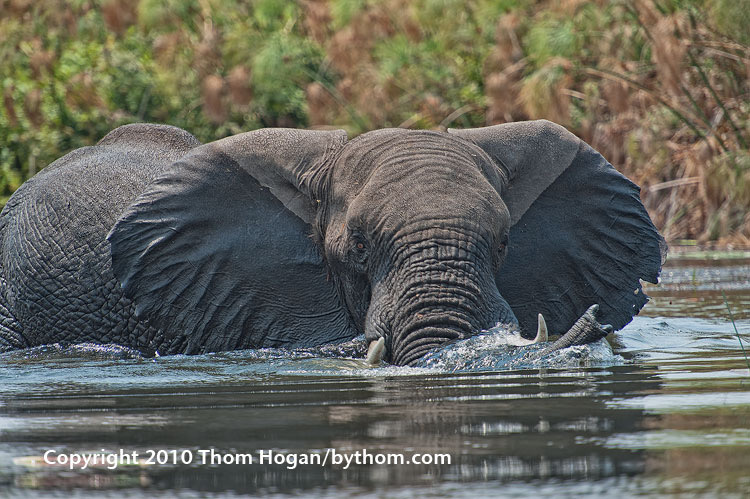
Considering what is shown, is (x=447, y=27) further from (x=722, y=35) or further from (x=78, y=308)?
(x=78, y=308)

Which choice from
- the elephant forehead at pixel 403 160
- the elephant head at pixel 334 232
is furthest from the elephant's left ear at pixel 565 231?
the elephant forehead at pixel 403 160

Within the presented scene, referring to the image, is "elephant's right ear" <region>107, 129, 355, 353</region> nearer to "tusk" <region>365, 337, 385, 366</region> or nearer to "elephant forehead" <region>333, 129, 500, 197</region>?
"elephant forehead" <region>333, 129, 500, 197</region>

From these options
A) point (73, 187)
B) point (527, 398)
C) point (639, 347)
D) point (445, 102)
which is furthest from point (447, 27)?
point (527, 398)

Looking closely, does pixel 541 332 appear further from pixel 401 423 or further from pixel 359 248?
pixel 401 423

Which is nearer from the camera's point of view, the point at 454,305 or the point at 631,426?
the point at 631,426

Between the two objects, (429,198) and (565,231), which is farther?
(565,231)

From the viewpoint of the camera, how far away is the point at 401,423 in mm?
3236

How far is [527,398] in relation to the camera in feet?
12.1

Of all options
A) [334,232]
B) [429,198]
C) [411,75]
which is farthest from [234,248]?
[411,75]

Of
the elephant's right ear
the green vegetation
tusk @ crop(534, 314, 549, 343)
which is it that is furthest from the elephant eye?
the green vegetation

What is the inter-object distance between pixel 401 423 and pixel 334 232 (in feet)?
8.33

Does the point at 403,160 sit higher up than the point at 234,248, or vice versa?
the point at 403,160

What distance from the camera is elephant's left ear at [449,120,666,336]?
6.05 m

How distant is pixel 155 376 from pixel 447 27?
59.8 feet
